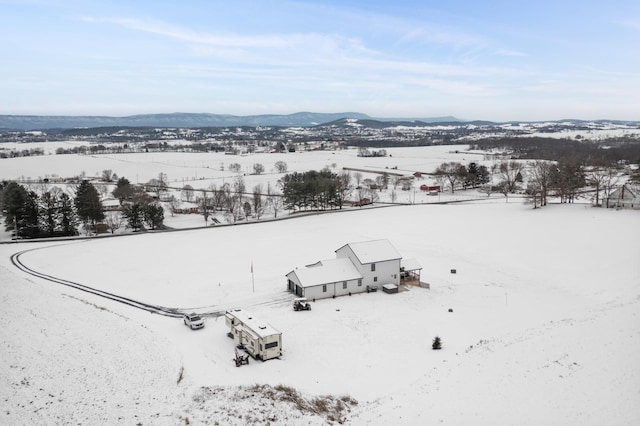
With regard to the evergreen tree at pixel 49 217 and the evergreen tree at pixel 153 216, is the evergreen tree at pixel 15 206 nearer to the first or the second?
the evergreen tree at pixel 49 217

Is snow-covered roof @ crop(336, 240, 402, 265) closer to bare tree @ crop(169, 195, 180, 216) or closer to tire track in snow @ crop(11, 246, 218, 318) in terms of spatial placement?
tire track in snow @ crop(11, 246, 218, 318)

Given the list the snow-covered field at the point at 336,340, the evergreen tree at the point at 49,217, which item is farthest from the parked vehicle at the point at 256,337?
the evergreen tree at the point at 49,217

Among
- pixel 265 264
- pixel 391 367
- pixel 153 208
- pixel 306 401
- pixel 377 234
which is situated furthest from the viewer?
pixel 153 208

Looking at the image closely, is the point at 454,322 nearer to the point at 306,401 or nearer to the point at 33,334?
the point at 306,401

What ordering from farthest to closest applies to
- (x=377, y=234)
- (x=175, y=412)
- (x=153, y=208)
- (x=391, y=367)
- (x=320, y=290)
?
(x=153, y=208) < (x=377, y=234) < (x=320, y=290) < (x=391, y=367) < (x=175, y=412)

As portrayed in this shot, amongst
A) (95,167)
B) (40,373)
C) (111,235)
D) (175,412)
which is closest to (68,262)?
(111,235)

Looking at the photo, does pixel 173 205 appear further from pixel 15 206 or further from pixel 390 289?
pixel 390 289
